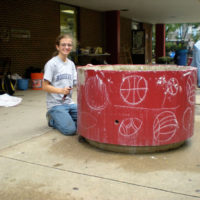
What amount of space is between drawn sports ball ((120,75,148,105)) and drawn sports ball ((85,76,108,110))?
0.78 feet

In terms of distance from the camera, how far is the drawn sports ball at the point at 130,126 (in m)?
3.34

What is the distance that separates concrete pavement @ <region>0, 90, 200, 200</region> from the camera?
256 centimetres

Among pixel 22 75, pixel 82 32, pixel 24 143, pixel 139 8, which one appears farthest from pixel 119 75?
pixel 139 8

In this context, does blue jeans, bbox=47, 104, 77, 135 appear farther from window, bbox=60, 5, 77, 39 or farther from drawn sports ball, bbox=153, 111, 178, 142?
window, bbox=60, 5, 77, 39

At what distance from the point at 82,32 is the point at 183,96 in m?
11.9

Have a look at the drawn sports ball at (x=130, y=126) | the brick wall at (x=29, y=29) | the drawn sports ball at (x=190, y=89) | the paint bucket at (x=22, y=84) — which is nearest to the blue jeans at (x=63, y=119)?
the drawn sports ball at (x=130, y=126)

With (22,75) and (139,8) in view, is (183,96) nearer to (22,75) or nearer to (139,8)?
(22,75)

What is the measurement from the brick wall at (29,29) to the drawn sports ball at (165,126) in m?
8.38

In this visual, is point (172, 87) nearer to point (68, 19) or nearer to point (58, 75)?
point (58, 75)

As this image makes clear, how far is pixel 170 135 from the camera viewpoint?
3455 millimetres

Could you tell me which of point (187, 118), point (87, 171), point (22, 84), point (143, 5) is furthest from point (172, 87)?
point (143, 5)

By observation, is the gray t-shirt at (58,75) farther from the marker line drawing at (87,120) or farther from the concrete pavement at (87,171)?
the marker line drawing at (87,120)

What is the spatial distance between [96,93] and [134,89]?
466 mm

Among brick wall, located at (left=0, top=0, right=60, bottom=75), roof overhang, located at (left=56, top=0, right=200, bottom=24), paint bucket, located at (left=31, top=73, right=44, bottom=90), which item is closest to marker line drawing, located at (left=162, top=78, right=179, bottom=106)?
paint bucket, located at (left=31, top=73, right=44, bottom=90)
